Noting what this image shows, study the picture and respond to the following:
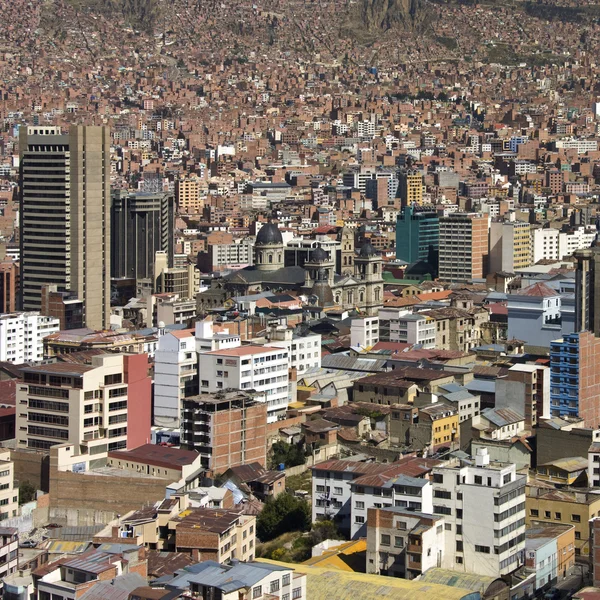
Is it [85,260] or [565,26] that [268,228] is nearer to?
[85,260]

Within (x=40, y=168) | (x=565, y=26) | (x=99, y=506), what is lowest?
(x=99, y=506)

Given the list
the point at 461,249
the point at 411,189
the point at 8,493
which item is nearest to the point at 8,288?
the point at 461,249

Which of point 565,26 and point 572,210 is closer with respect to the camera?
point 572,210

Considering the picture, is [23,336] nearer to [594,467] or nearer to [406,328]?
[406,328]

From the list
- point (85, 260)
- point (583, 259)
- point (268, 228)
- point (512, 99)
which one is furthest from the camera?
point (512, 99)

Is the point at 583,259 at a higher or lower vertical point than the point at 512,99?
lower

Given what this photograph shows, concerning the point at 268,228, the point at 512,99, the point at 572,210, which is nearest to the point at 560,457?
the point at 268,228

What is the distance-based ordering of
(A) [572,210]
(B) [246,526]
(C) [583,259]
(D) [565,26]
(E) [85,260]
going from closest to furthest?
(B) [246,526], (C) [583,259], (E) [85,260], (A) [572,210], (D) [565,26]
